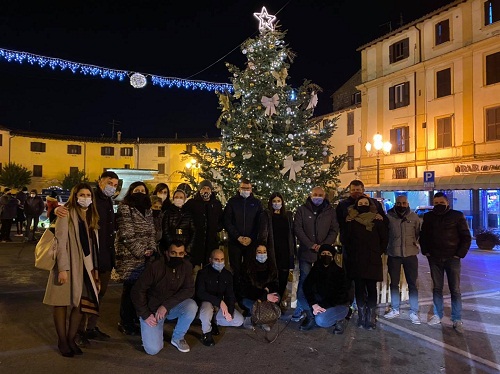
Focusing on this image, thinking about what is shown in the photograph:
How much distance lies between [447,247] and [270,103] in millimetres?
4936

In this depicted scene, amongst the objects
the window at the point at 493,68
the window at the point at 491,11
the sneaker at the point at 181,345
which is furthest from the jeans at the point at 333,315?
the window at the point at 491,11

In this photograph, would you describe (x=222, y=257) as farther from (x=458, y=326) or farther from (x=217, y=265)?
(x=458, y=326)

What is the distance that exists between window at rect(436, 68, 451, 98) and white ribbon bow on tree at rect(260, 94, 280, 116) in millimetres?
19615

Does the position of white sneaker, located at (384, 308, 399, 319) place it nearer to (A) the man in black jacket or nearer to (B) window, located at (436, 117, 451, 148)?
(A) the man in black jacket

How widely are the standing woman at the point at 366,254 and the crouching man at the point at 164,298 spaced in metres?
2.36

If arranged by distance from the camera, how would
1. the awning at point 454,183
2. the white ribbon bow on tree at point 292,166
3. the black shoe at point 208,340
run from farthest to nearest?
the awning at point 454,183 < the white ribbon bow on tree at point 292,166 < the black shoe at point 208,340

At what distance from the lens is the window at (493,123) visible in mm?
22359

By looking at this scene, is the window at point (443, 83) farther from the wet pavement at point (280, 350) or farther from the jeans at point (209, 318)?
the jeans at point (209, 318)

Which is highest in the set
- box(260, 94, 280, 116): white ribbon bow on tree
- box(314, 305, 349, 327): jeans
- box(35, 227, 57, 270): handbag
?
box(260, 94, 280, 116): white ribbon bow on tree

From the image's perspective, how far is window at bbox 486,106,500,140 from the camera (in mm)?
22359

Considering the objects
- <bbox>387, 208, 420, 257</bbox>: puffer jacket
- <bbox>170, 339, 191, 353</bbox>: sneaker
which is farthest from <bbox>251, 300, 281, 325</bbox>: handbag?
<bbox>387, 208, 420, 257</bbox>: puffer jacket

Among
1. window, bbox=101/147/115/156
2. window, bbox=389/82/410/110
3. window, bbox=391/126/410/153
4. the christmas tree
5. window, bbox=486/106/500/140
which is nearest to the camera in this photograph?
the christmas tree

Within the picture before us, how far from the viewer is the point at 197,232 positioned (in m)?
6.64

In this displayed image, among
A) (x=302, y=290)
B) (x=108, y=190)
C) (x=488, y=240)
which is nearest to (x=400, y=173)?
(x=488, y=240)
